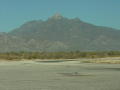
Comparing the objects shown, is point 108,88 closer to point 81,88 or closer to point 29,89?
point 81,88

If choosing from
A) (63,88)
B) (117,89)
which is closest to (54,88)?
(63,88)

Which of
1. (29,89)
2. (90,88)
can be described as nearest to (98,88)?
(90,88)

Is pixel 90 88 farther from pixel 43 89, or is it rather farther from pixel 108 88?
pixel 43 89

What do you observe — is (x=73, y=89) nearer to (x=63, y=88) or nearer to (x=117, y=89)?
(x=63, y=88)

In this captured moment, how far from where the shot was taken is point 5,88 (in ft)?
79.7

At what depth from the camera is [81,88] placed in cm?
2409

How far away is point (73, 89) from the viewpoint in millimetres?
23500

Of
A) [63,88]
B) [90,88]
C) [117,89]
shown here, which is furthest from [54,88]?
[117,89]

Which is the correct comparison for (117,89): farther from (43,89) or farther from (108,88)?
(43,89)

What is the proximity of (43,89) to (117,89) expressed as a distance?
13.0 feet

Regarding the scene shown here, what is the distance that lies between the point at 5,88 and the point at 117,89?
6191mm

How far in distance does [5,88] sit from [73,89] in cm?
385

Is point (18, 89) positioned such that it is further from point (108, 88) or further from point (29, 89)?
point (108, 88)

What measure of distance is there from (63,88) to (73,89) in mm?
754
